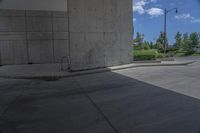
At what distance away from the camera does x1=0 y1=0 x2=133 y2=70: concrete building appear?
9.55 metres

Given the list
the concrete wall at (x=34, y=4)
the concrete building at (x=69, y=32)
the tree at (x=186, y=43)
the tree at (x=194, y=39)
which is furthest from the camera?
the tree at (x=186, y=43)

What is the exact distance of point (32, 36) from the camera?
48.5 ft

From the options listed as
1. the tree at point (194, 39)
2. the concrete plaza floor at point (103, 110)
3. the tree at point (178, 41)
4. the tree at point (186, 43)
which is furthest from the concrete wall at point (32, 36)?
the tree at point (178, 41)

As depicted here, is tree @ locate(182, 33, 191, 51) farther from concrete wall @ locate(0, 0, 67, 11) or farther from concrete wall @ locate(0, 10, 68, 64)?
concrete wall @ locate(0, 0, 67, 11)

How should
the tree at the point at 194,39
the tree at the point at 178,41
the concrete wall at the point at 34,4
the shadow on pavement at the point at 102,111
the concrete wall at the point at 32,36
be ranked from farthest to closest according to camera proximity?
the tree at the point at 178,41 → the tree at the point at 194,39 → the concrete wall at the point at 32,36 → the concrete wall at the point at 34,4 → the shadow on pavement at the point at 102,111

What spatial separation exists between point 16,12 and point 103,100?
13.4 meters

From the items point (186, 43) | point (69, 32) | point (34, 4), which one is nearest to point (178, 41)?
point (186, 43)

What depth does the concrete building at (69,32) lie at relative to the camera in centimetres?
955

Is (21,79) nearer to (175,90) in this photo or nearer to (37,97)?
(37,97)

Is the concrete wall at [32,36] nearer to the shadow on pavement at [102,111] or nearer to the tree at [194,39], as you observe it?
the shadow on pavement at [102,111]

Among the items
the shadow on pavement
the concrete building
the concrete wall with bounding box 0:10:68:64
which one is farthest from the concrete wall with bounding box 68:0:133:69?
the concrete wall with bounding box 0:10:68:64

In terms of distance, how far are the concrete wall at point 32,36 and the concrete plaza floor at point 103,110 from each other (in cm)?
986

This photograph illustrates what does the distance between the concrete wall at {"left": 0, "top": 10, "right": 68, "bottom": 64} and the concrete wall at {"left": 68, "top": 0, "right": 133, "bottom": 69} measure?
21.0ft

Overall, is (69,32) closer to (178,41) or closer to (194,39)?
(194,39)
